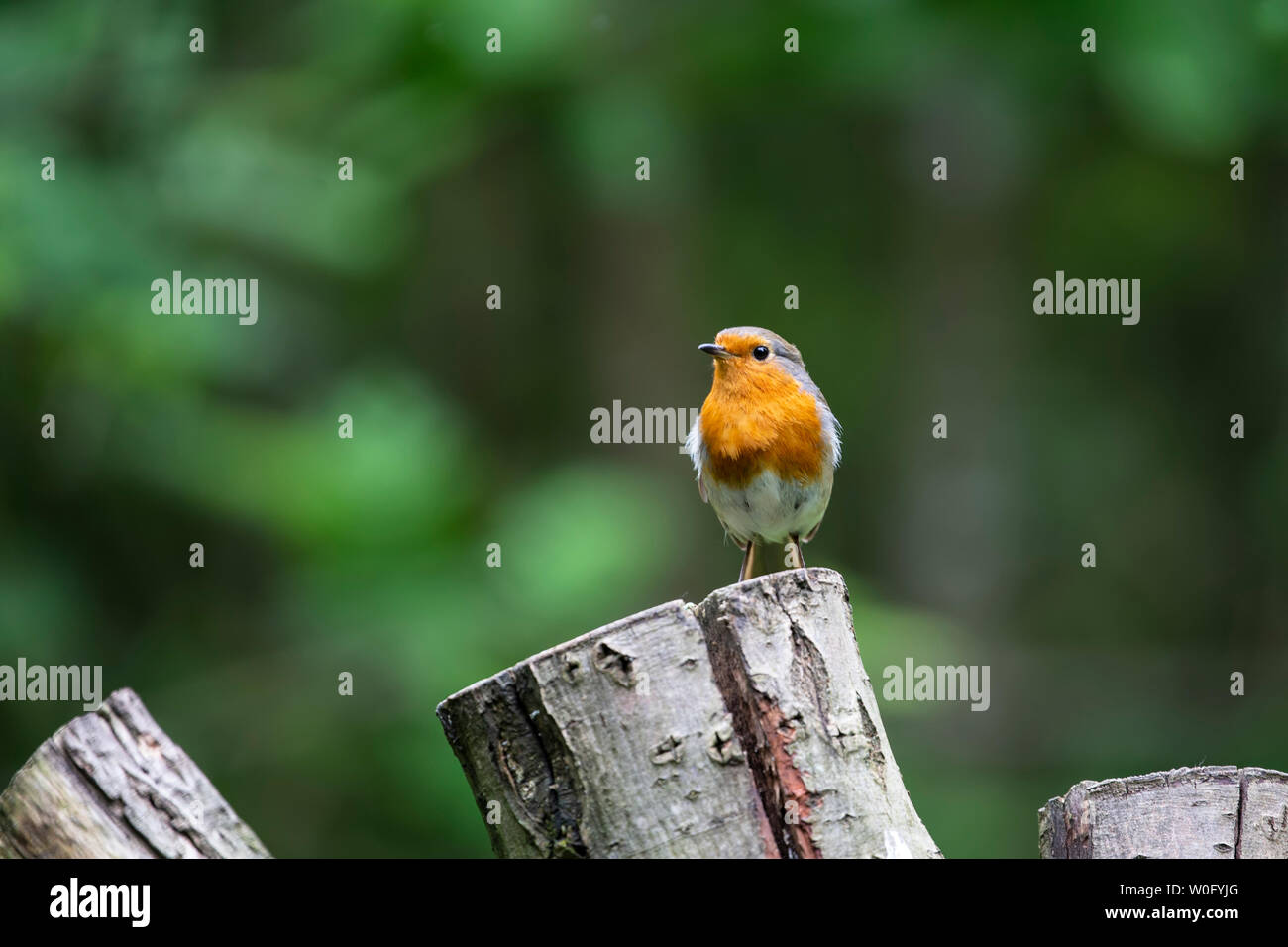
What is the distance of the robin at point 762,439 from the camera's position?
17.6 feet

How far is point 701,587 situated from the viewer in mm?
9930

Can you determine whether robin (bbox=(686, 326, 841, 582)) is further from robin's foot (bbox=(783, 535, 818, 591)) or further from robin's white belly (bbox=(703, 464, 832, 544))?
robin's foot (bbox=(783, 535, 818, 591))

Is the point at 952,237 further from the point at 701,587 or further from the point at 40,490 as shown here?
the point at 40,490

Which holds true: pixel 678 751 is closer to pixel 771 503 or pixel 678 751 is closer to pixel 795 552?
pixel 771 503

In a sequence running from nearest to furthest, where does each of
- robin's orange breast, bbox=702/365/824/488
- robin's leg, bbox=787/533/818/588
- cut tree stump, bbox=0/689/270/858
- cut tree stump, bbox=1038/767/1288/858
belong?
cut tree stump, bbox=0/689/270/858, cut tree stump, bbox=1038/767/1288/858, robin's orange breast, bbox=702/365/824/488, robin's leg, bbox=787/533/818/588

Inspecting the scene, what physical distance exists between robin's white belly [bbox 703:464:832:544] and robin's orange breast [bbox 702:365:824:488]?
4 centimetres

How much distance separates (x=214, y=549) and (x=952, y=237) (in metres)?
6.96

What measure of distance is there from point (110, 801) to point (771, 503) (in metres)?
3.49

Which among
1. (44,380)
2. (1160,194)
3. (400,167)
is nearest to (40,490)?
(44,380)

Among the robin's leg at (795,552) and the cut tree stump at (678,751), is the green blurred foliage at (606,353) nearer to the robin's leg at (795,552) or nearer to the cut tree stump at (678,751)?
the robin's leg at (795,552)

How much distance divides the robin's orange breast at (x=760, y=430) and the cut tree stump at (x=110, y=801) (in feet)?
10.6

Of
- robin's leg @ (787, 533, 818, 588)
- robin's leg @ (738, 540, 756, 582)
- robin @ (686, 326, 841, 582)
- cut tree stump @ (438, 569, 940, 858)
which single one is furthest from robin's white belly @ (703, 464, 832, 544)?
cut tree stump @ (438, 569, 940, 858)

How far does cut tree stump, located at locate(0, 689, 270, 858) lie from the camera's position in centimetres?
242

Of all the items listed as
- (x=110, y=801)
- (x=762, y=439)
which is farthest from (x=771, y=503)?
(x=110, y=801)
